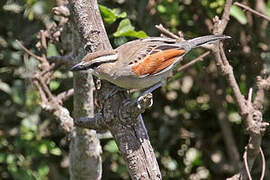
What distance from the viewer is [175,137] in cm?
500

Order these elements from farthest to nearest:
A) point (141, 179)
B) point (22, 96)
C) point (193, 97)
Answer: point (193, 97) → point (22, 96) → point (141, 179)

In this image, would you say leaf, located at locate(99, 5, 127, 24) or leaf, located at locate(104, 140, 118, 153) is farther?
leaf, located at locate(104, 140, 118, 153)

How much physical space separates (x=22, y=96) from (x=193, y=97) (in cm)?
168

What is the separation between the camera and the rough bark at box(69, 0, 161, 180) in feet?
9.10

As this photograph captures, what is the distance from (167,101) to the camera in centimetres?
517

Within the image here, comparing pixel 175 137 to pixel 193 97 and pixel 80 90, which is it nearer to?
pixel 193 97

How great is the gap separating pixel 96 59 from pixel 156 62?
46 cm

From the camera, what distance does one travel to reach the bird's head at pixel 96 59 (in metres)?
3.00

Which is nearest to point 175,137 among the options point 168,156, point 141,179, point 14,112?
point 168,156

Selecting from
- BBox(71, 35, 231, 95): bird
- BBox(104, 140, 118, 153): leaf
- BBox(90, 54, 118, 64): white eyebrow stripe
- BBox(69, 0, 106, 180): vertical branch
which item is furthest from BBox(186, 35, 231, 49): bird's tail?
BBox(104, 140, 118, 153): leaf

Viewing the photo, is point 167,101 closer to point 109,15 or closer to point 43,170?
point 43,170

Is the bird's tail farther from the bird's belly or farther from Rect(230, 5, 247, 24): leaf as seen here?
Rect(230, 5, 247, 24): leaf

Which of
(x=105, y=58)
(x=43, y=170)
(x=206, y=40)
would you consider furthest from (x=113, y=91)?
(x=43, y=170)

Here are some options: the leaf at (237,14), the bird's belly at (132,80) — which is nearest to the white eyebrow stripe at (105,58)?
the bird's belly at (132,80)
